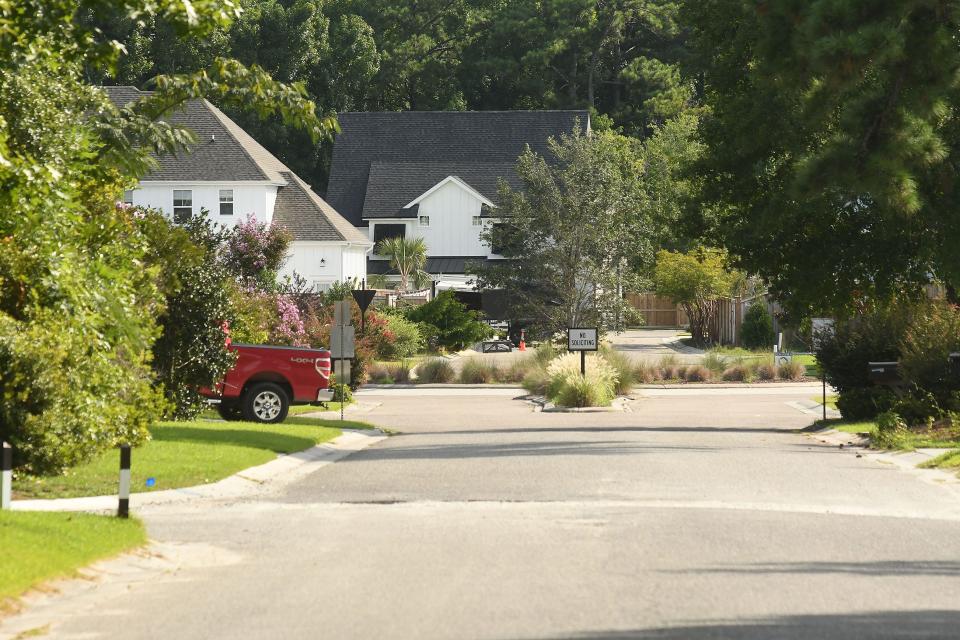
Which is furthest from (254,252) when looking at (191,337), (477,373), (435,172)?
(435,172)

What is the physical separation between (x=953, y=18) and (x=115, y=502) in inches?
515

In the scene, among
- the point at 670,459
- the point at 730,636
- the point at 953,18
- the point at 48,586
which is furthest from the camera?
the point at 670,459

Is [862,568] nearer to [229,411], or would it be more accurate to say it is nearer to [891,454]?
[891,454]

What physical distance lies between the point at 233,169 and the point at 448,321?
12.3 metres

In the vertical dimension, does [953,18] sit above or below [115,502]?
above

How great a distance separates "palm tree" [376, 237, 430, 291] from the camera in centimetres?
7150

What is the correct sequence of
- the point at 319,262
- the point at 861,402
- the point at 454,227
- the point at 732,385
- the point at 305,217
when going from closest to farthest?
the point at 861,402
the point at 732,385
the point at 319,262
the point at 305,217
the point at 454,227

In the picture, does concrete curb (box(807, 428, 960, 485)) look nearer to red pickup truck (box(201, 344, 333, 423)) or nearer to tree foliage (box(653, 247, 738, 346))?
red pickup truck (box(201, 344, 333, 423))

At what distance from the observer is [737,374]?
4547cm

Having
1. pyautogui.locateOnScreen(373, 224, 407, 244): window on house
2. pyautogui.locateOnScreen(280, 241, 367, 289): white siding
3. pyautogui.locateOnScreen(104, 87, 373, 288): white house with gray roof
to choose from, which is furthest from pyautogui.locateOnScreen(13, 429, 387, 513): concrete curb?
pyautogui.locateOnScreen(373, 224, 407, 244): window on house

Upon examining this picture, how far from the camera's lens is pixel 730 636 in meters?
8.35

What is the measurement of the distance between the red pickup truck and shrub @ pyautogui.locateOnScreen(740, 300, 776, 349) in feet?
112

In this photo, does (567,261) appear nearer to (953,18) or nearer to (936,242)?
(936,242)

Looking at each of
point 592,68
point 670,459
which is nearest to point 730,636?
point 670,459
